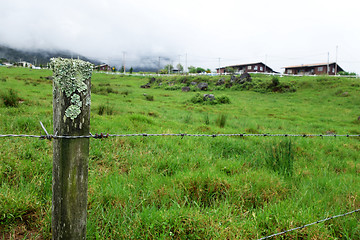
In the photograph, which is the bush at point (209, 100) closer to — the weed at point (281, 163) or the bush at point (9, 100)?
the bush at point (9, 100)

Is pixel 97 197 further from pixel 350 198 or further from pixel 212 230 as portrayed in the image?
pixel 350 198

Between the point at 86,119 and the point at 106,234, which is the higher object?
the point at 86,119

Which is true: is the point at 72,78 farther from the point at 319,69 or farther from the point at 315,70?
the point at 315,70

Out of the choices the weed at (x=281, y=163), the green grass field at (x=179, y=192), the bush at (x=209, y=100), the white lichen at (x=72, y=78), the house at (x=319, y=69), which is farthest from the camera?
the house at (x=319, y=69)

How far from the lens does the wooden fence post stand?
1.83 m

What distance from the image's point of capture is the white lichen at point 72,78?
70.9 inches

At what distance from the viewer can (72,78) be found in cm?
181

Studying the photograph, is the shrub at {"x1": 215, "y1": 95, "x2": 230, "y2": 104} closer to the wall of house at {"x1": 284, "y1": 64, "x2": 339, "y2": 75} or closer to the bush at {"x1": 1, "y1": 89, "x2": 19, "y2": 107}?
the bush at {"x1": 1, "y1": 89, "x2": 19, "y2": 107}

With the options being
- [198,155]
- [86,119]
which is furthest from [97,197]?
[198,155]

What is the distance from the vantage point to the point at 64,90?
1.82 meters

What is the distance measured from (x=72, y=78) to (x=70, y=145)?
579mm

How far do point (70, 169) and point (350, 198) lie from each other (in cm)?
478

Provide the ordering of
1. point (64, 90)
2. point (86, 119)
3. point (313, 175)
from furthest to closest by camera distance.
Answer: point (313, 175) → point (86, 119) → point (64, 90)

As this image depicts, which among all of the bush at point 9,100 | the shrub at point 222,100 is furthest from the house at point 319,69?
the bush at point 9,100
